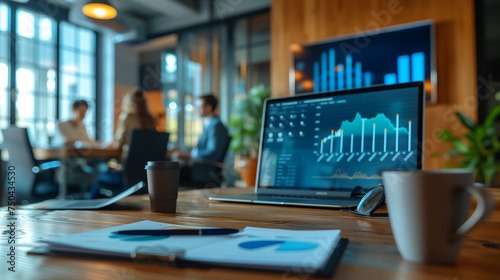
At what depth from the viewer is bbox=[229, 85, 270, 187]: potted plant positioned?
4.80 m

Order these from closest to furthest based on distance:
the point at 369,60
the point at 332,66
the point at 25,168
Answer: the point at 25,168 < the point at 369,60 < the point at 332,66

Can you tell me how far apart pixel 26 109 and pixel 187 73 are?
2.53m

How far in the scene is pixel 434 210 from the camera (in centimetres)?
35

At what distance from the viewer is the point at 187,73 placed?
631 cm

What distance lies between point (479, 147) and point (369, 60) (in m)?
1.33

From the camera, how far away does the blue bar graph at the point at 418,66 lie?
3627 millimetres

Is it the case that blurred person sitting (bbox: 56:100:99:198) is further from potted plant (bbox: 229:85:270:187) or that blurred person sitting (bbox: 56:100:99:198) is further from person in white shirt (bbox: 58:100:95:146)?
potted plant (bbox: 229:85:270:187)

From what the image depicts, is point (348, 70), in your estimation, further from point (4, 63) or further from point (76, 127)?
point (4, 63)

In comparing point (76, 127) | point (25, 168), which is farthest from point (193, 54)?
point (25, 168)

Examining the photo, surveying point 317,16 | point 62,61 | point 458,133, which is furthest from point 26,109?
point 458,133

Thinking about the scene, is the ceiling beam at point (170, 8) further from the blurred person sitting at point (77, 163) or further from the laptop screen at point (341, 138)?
the laptop screen at point (341, 138)

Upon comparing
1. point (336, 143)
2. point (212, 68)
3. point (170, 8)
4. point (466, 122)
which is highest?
point (170, 8)

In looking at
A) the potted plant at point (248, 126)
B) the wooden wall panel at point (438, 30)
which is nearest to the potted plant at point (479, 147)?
the wooden wall panel at point (438, 30)

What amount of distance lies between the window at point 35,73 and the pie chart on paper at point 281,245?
20.5ft
